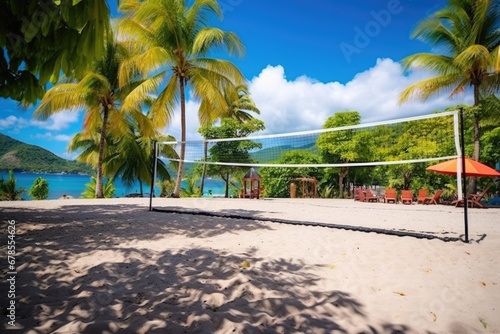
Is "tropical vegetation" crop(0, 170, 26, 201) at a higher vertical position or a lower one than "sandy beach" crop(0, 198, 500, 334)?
higher

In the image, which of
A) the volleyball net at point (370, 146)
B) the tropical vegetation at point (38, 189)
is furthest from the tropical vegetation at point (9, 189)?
the volleyball net at point (370, 146)

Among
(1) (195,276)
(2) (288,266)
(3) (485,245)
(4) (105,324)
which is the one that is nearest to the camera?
(4) (105,324)

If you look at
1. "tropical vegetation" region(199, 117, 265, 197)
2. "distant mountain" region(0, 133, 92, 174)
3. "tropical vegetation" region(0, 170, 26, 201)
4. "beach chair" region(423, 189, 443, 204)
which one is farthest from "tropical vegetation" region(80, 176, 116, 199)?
"distant mountain" region(0, 133, 92, 174)

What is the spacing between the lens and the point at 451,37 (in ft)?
40.9

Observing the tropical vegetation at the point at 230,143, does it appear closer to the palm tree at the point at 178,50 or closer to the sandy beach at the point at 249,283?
the palm tree at the point at 178,50

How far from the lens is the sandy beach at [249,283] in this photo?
7.33ft

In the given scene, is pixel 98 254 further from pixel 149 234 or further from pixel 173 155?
pixel 173 155

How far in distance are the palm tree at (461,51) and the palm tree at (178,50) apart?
28.1 feet

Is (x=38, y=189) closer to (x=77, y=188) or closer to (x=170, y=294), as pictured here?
(x=170, y=294)

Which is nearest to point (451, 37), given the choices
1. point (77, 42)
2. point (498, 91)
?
point (498, 91)

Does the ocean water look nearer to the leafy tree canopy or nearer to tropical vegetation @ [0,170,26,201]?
tropical vegetation @ [0,170,26,201]

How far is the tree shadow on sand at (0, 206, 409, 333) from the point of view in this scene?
2.18m

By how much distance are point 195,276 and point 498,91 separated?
52.5 ft

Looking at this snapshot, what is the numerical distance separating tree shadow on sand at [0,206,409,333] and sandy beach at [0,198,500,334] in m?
Result: 0.01
